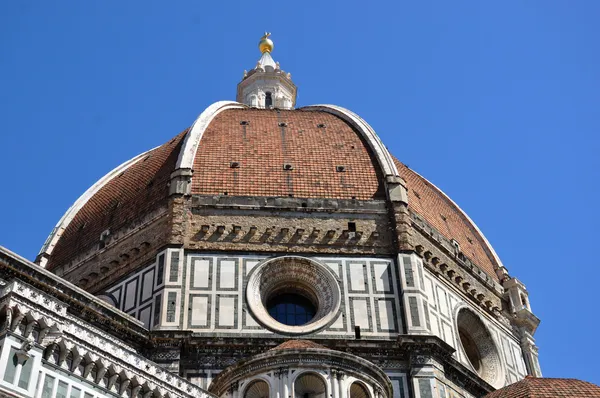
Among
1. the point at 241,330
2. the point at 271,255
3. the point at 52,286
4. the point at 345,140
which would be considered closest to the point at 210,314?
the point at 241,330

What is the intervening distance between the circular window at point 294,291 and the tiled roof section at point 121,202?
4.14 meters

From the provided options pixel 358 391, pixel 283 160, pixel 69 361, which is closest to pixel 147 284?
pixel 283 160

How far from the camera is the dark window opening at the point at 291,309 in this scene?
24297 mm

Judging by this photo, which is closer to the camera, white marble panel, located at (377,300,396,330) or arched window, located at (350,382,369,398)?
arched window, located at (350,382,369,398)

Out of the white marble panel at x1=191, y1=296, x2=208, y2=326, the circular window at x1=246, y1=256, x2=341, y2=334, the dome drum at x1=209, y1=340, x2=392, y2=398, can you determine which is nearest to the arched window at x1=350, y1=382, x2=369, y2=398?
the dome drum at x1=209, y1=340, x2=392, y2=398

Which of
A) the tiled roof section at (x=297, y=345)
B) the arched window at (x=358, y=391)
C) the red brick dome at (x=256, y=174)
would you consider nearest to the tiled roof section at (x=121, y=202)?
the red brick dome at (x=256, y=174)

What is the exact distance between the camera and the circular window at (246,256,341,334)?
23.8 metres

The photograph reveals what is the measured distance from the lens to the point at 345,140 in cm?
2916

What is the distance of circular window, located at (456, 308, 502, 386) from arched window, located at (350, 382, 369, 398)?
253 inches

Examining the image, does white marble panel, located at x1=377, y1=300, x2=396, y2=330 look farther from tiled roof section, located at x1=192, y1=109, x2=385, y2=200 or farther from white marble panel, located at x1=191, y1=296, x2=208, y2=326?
white marble panel, located at x1=191, y1=296, x2=208, y2=326

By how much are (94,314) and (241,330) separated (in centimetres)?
364

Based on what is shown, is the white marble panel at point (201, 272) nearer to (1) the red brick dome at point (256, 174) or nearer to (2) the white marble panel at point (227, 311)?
(2) the white marble panel at point (227, 311)

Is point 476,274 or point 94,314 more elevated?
point 476,274

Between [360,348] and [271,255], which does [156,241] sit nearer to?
[271,255]
